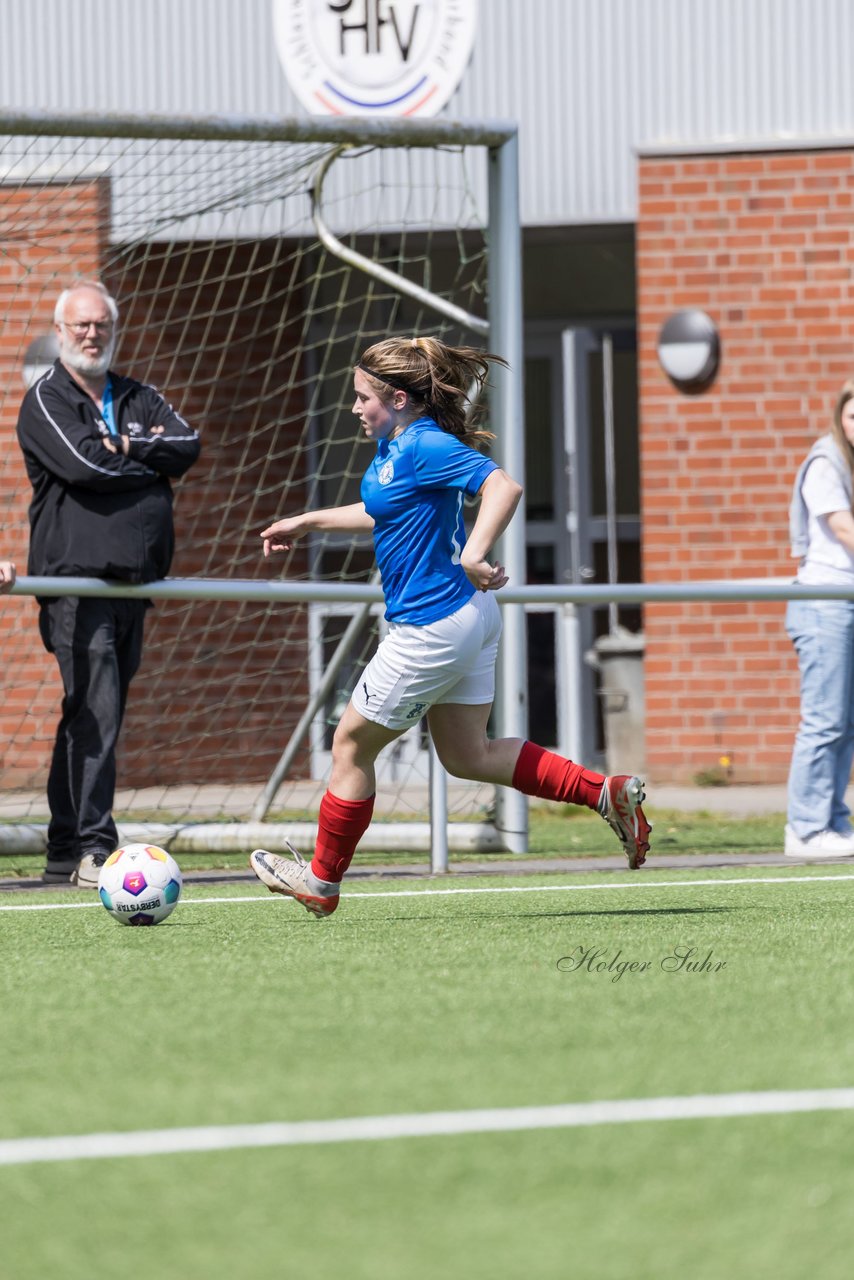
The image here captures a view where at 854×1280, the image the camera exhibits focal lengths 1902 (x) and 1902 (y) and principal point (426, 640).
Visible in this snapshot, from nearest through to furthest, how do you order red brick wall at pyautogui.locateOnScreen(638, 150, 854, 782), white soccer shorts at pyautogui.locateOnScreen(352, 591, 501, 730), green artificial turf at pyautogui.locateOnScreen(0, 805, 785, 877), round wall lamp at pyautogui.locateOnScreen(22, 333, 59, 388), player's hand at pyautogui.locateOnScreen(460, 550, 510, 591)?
player's hand at pyautogui.locateOnScreen(460, 550, 510, 591)
white soccer shorts at pyautogui.locateOnScreen(352, 591, 501, 730)
green artificial turf at pyautogui.locateOnScreen(0, 805, 785, 877)
round wall lamp at pyautogui.locateOnScreen(22, 333, 59, 388)
red brick wall at pyautogui.locateOnScreen(638, 150, 854, 782)

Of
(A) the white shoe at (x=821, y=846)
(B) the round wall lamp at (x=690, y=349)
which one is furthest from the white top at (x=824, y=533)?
(B) the round wall lamp at (x=690, y=349)

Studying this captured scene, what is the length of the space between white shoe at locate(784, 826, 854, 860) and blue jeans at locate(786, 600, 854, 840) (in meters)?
0.02

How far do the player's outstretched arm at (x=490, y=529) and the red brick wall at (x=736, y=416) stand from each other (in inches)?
250

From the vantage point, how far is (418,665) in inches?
201

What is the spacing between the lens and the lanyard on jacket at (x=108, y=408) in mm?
6898

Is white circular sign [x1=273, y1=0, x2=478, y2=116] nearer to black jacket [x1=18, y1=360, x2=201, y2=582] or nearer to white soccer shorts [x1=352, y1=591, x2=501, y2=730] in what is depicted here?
black jacket [x1=18, y1=360, x2=201, y2=582]

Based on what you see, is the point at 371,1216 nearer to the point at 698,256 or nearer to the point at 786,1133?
the point at 786,1133

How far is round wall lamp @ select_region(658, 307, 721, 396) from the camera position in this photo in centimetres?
1134

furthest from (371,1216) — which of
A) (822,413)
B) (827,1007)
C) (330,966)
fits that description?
(822,413)

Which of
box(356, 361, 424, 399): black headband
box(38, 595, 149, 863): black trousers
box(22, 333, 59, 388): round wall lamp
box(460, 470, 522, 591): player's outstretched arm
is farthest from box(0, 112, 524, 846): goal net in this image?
box(460, 470, 522, 591): player's outstretched arm

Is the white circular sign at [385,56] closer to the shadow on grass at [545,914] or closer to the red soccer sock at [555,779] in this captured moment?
the red soccer sock at [555,779]

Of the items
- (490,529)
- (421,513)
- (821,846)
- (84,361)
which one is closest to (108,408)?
(84,361)

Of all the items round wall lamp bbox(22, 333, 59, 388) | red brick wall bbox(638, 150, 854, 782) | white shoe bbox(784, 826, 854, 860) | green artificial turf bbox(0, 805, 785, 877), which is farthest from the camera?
red brick wall bbox(638, 150, 854, 782)

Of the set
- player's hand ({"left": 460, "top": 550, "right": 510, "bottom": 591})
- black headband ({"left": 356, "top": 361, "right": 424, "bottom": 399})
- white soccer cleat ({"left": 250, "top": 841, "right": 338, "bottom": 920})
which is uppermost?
black headband ({"left": 356, "top": 361, "right": 424, "bottom": 399})
